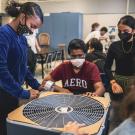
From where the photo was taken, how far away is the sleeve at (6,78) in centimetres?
140

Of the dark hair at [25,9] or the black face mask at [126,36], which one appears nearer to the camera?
the dark hair at [25,9]

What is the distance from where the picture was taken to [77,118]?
121 centimetres

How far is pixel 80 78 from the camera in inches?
78.5

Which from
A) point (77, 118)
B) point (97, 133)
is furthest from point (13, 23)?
point (97, 133)

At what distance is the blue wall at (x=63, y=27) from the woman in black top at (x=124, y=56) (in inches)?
226

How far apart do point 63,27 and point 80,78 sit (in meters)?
6.09

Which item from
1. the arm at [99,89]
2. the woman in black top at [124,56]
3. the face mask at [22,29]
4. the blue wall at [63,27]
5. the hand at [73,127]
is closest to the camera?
the hand at [73,127]

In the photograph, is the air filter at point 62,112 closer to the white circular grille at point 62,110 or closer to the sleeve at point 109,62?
the white circular grille at point 62,110

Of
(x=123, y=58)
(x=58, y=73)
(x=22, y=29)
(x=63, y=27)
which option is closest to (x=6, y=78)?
(x=22, y=29)

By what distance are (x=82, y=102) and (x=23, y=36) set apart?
59 cm

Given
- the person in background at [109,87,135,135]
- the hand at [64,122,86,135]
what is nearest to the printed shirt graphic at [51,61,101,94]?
the hand at [64,122,86,135]

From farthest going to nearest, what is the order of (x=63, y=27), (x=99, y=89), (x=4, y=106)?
(x=63, y=27)
(x=99, y=89)
(x=4, y=106)

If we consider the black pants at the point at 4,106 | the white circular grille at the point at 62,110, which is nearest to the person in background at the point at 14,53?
the black pants at the point at 4,106

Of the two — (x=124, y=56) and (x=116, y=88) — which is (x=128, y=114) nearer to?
(x=116, y=88)
